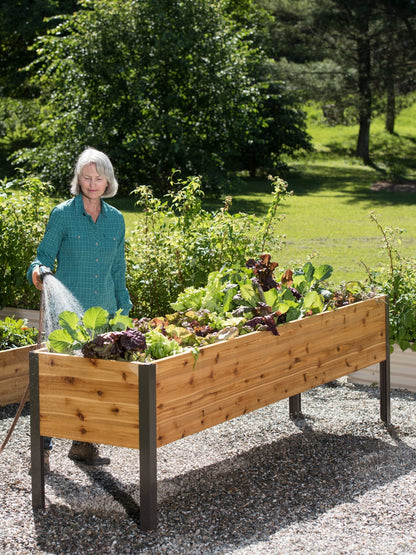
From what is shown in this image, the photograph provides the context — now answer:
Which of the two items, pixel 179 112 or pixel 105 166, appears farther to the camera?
pixel 179 112

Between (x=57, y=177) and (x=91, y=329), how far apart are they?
1405cm

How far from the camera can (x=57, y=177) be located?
17.0m

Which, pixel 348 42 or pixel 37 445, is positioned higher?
pixel 348 42

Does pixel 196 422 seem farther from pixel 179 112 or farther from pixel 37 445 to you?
pixel 179 112

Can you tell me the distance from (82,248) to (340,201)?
48.2 ft

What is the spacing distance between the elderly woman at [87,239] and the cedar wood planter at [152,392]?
737 millimetres

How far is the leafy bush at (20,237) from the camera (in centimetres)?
656

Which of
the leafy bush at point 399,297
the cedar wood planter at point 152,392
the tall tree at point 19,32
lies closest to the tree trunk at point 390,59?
the tall tree at point 19,32

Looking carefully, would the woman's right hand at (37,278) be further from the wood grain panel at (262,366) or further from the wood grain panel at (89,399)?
the wood grain panel at (262,366)

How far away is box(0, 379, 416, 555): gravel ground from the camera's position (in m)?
3.28

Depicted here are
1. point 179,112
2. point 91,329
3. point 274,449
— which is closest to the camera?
point 91,329

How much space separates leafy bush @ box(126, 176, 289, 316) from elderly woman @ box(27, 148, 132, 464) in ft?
6.05

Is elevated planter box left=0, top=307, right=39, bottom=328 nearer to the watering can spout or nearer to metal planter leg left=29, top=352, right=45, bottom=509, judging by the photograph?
the watering can spout

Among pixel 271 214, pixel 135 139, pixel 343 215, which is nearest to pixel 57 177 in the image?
pixel 135 139
